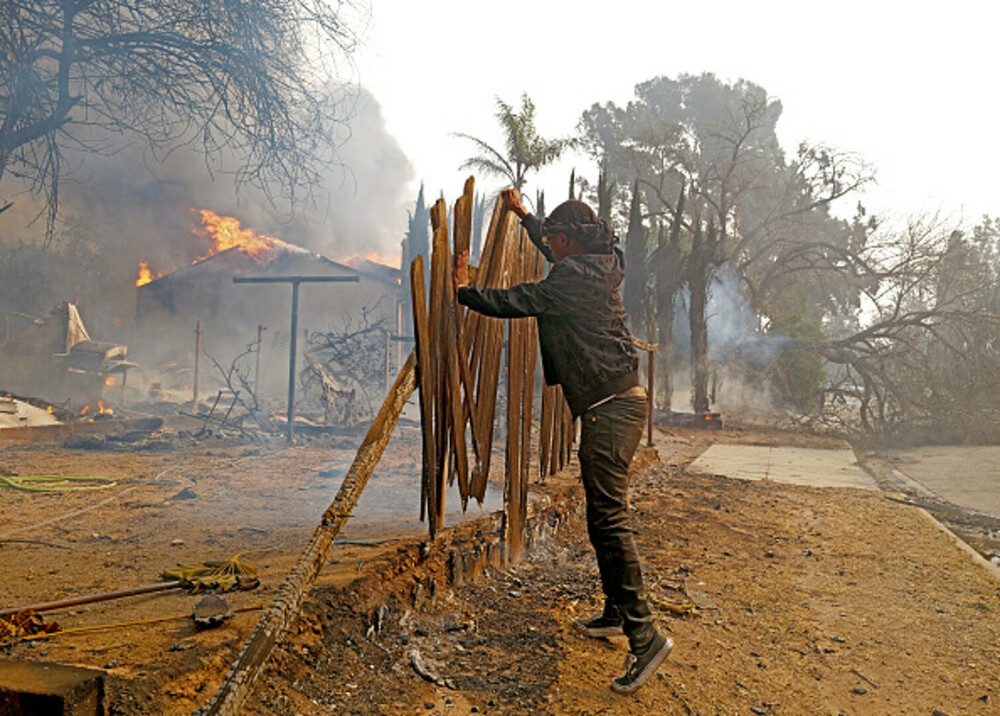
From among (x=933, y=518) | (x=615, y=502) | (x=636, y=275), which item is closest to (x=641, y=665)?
(x=615, y=502)

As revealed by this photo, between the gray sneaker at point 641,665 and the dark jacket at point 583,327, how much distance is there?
40.8 inches

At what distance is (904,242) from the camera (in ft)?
67.5

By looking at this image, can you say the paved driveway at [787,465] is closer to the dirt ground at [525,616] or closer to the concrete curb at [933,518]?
the concrete curb at [933,518]

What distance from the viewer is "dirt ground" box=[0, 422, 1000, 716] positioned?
2480 millimetres

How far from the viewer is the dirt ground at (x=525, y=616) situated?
2480mm

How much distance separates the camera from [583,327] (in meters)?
3.07

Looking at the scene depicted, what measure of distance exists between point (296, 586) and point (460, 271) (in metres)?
1.78

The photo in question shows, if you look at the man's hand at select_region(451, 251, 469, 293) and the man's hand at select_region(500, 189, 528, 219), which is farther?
the man's hand at select_region(500, 189, 528, 219)

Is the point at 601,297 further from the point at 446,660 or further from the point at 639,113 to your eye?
the point at 639,113

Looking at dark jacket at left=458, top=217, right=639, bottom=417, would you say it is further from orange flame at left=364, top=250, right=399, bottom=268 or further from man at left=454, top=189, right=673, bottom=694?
orange flame at left=364, top=250, right=399, bottom=268

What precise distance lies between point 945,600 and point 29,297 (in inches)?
1306

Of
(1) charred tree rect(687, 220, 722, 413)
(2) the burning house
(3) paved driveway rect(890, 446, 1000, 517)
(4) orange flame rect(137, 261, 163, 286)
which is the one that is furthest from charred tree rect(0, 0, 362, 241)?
(4) orange flame rect(137, 261, 163, 286)

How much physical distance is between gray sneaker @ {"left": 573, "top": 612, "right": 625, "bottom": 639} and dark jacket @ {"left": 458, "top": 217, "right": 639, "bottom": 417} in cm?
100

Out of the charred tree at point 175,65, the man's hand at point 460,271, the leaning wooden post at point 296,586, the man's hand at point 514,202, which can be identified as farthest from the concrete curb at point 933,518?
the charred tree at point 175,65
